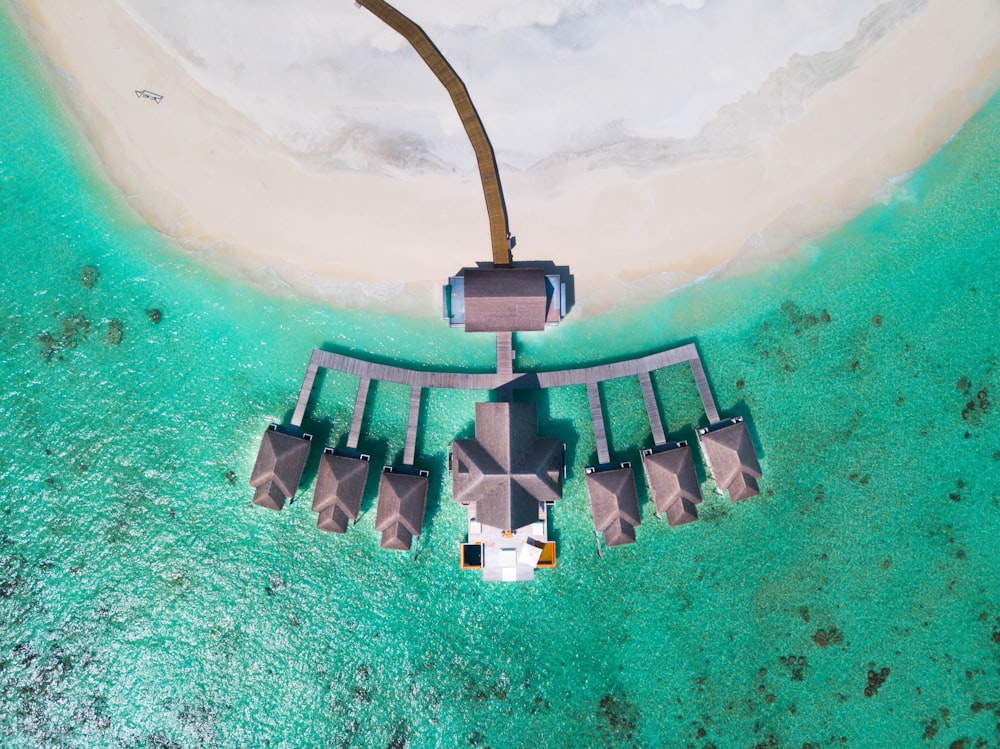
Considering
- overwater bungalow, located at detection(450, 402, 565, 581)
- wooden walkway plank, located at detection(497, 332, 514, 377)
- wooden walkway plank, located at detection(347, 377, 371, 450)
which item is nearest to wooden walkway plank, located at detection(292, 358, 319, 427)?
wooden walkway plank, located at detection(347, 377, 371, 450)

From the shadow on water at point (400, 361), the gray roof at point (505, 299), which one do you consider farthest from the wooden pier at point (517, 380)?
the gray roof at point (505, 299)

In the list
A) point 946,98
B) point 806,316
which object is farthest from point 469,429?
point 946,98

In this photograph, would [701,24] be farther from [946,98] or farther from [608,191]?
[946,98]

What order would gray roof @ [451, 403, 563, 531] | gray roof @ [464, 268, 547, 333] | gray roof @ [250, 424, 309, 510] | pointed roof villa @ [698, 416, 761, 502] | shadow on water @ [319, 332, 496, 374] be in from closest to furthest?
gray roof @ [451, 403, 563, 531] → gray roof @ [464, 268, 547, 333] → pointed roof villa @ [698, 416, 761, 502] → gray roof @ [250, 424, 309, 510] → shadow on water @ [319, 332, 496, 374]

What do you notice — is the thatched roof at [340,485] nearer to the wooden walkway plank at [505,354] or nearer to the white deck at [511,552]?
the white deck at [511,552]

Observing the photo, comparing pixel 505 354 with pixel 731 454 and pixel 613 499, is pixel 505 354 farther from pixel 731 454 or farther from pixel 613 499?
pixel 731 454

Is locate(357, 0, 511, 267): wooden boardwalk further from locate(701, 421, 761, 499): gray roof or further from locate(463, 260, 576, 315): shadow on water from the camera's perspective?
locate(701, 421, 761, 499): gray roof

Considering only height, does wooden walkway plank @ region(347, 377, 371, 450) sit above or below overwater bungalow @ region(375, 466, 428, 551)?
above

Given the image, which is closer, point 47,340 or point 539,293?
point 539,293

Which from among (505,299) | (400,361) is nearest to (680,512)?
(505,299)
